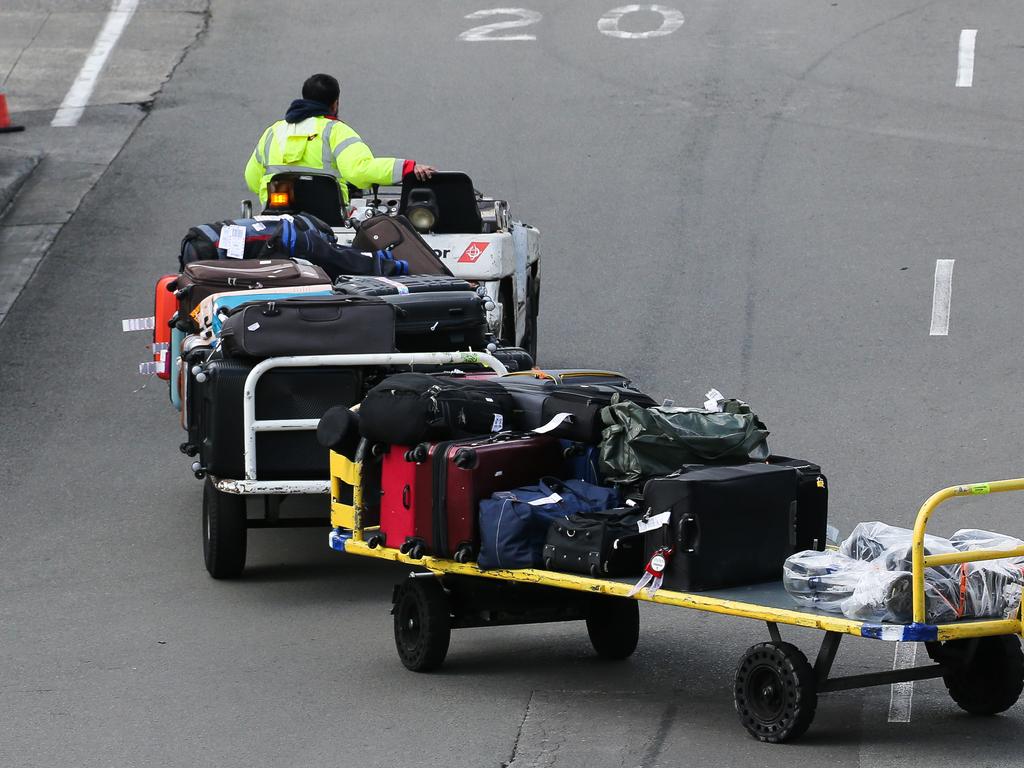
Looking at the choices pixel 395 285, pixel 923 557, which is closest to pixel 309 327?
pixel 395 285

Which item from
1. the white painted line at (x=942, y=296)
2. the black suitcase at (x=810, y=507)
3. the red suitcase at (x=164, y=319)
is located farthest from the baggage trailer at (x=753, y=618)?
the white painted line at (x=942, y=296)

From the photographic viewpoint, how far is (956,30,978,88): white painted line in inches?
808

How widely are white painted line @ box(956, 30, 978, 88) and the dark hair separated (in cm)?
1090

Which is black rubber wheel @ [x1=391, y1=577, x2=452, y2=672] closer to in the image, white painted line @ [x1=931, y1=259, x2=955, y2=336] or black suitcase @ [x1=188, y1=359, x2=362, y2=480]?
black suitcase @ [x1=188, y1=359, x2=362, y2=480]

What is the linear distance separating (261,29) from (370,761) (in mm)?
17775

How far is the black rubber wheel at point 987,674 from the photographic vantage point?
22.4 feet

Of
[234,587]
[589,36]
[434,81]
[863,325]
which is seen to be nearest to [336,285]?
[234,587]

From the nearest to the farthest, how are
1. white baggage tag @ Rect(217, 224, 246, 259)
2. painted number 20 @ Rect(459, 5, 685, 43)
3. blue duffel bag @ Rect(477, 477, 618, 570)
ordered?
blue duffel bag @ Rect(477, 477, 618, 570)
white baggage tag @ Rect(217, 224, 246, 259)
painted number 20 @ Rect(459, 5, 685, 43)

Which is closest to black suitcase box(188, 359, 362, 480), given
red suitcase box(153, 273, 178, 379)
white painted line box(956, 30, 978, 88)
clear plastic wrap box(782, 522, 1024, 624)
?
red suitcase box(153, 273, 178, 379)

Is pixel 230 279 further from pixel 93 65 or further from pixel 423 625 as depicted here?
pixel 93 65

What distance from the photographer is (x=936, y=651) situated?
6977mm

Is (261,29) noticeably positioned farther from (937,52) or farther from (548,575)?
(548,575)

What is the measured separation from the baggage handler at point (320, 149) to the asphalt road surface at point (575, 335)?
222 centimetres

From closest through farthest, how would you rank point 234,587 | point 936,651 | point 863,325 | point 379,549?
point 936,651, point 379,549, point 234,587, point 863,325
